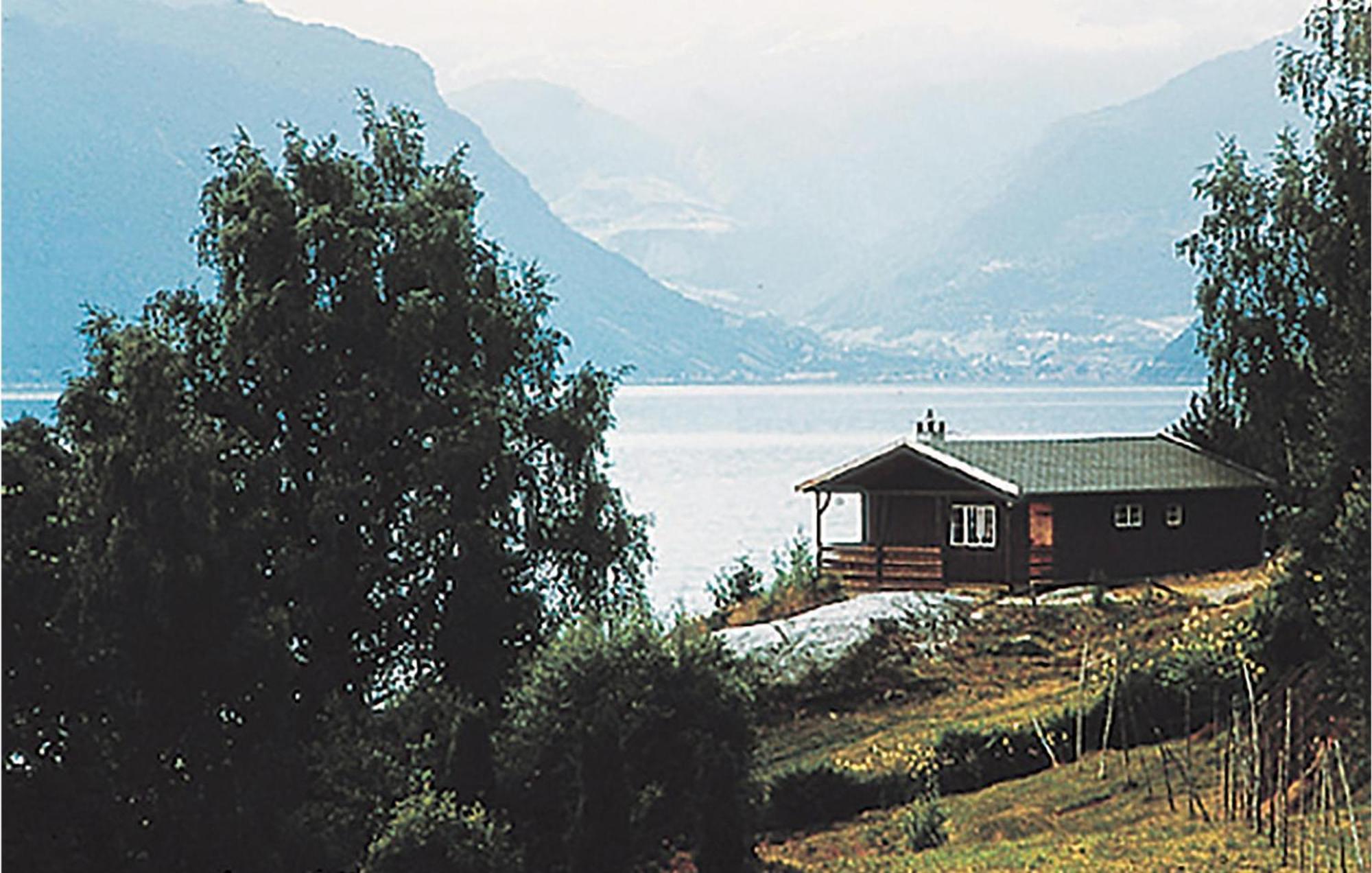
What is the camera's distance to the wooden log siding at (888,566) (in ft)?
90.5

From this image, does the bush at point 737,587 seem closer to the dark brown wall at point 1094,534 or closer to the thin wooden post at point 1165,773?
the dark brown wall at point 1094,534

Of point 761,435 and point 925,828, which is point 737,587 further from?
point 761,435

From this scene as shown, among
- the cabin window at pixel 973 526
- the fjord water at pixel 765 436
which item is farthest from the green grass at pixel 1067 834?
the cabin window at pixel 973 526

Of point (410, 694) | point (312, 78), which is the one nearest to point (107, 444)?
point (410, 694)

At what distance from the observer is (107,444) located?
47.3 feet

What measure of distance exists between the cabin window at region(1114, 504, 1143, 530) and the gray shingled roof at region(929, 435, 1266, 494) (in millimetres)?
313

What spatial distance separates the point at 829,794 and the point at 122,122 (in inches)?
1223

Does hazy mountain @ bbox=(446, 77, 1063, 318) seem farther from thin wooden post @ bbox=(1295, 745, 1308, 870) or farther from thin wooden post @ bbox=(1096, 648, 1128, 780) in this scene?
thin wooden post @ bbox=(1295, 745, 1308, 870)

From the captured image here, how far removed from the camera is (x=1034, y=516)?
1085 inches

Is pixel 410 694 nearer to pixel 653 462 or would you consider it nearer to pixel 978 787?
pixel 978 787

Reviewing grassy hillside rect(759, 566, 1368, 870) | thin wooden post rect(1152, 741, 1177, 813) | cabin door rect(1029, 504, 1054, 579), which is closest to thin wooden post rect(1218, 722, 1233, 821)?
grassy hillside rect(759, 566, 1368, 870)

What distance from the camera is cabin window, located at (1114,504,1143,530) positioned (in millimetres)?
27578

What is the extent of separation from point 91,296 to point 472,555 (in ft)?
68.6

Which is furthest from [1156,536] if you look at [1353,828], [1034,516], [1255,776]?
[1353,828]
